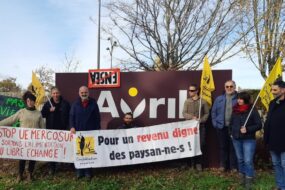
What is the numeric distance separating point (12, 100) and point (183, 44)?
272 inches

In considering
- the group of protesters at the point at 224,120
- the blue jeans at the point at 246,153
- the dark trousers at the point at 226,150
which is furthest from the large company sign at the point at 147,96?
the blue jeans at the point at 246,153

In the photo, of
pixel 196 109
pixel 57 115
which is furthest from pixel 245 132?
pixel 57 115

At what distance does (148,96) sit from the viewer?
9.39 m

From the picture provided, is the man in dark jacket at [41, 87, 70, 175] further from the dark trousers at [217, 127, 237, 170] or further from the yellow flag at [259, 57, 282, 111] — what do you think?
the yellow flag at [259, 57, 282, 111]

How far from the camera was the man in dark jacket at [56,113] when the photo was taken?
8602 millimetres

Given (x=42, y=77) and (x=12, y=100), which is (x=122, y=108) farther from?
(x=42, y=77)

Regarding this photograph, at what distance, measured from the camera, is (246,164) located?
22.9 feet

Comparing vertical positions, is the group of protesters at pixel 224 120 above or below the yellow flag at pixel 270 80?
below

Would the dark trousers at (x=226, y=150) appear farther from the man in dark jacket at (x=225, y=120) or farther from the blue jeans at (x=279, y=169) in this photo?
the blue jeans at (x=279, y=169)

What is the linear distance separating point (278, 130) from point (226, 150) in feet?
6.77

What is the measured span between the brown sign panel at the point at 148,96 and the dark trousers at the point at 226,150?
0.53m

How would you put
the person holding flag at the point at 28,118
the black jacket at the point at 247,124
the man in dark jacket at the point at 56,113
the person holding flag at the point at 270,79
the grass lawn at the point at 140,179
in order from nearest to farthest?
1. the black jacket at the point at 247,124
2. the grass lawn at the point at 140,179
3. the person holding flag at the point at 270,79
4. the person holding flag at the point at 28,118
5. the man in dark jacket at the point at 56,113

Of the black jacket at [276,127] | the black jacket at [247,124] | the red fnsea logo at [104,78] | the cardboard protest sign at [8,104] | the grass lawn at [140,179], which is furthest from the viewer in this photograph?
the cardboard protest sign at [8,104]

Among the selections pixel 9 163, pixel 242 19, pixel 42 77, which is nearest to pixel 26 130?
pixel 9 163
